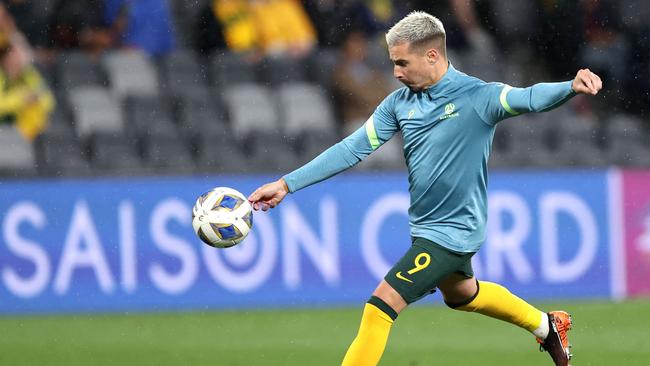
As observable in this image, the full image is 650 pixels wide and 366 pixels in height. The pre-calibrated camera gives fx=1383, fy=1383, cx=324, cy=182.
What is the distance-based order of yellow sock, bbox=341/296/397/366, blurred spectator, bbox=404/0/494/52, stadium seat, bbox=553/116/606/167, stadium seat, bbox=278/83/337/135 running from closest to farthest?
yellow sock, bbox=341/296/397/366 → stadium seat, bbox=553/116/606/167 → stadium seat, bbox=278/83/337/135 → blurred spectator, bbox=404/0/494/52

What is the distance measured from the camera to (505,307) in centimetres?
744

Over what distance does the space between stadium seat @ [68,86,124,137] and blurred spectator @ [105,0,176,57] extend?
72 cm

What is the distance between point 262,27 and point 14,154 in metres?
3.13

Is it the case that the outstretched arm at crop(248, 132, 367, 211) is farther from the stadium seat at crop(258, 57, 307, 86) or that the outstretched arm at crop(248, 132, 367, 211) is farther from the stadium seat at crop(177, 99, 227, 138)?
the stadium seat at crop(258, 57, 307, 86)

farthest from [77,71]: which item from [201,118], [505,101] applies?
[505,101]

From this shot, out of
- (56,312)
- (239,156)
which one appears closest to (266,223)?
(239,156)

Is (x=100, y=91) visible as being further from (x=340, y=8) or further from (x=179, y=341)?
(x=179, y=341)

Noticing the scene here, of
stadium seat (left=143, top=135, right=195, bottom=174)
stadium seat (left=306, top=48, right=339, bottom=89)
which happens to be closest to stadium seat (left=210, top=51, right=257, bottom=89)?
stadium seat (left=306, top=48, right=339, bottom=89)

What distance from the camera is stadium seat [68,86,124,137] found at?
12.4 metres

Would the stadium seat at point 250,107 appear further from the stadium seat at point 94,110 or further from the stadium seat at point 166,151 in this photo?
the stadium seat at point 94,110

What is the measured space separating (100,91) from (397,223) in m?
3.08

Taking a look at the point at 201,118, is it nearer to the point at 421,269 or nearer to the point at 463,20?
the point at 463,20

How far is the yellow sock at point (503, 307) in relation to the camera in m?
7.39

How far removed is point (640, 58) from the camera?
15.2m
